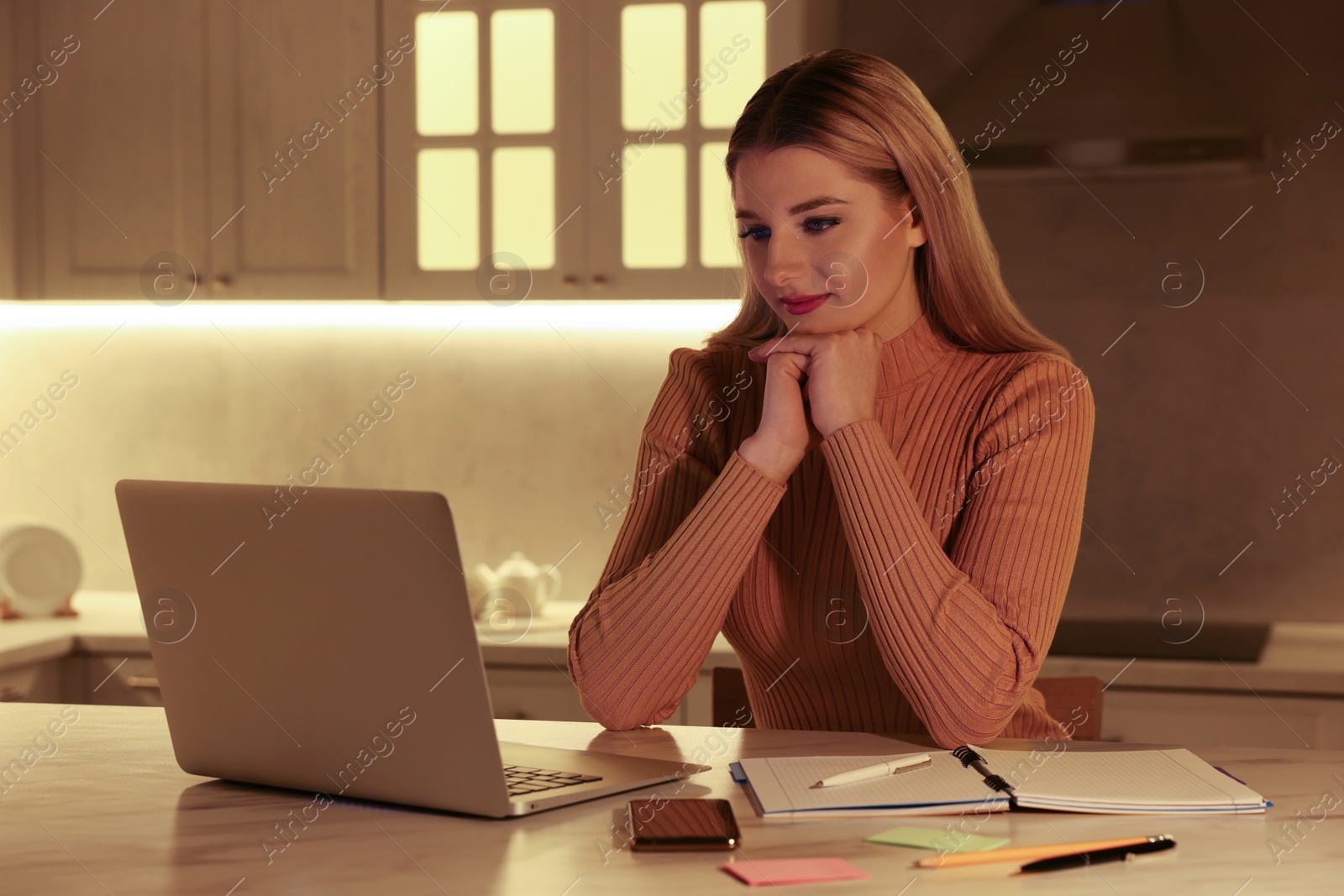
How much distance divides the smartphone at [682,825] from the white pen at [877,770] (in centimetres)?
9

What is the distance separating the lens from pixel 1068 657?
7.55ft

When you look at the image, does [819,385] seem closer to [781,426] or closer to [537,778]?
[781,426]

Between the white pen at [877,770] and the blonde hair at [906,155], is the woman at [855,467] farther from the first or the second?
the white pen at [877,770]

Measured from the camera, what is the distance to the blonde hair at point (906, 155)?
1305mm

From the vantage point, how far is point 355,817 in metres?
0.86

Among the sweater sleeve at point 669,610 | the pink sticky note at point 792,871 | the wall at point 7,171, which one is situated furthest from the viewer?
the wall at point 7,171

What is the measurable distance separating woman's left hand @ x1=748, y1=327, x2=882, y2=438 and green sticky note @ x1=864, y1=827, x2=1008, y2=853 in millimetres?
510

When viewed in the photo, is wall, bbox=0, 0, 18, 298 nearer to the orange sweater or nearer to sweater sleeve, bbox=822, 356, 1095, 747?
the orange sweater

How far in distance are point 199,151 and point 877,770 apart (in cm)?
233

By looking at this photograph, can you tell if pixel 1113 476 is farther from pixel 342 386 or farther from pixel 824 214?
pixel 342 386

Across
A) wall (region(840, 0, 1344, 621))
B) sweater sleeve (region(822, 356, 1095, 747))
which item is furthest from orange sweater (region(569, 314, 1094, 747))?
wall (region(840, 0, 1344, 621))

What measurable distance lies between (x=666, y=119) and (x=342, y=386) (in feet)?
3.37

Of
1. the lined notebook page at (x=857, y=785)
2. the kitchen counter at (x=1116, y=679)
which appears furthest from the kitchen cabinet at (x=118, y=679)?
the lined notebook page at (x=857, y=785)

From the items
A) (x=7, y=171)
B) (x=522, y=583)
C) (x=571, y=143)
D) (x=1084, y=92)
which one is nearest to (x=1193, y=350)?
(x=1084, y=92)
